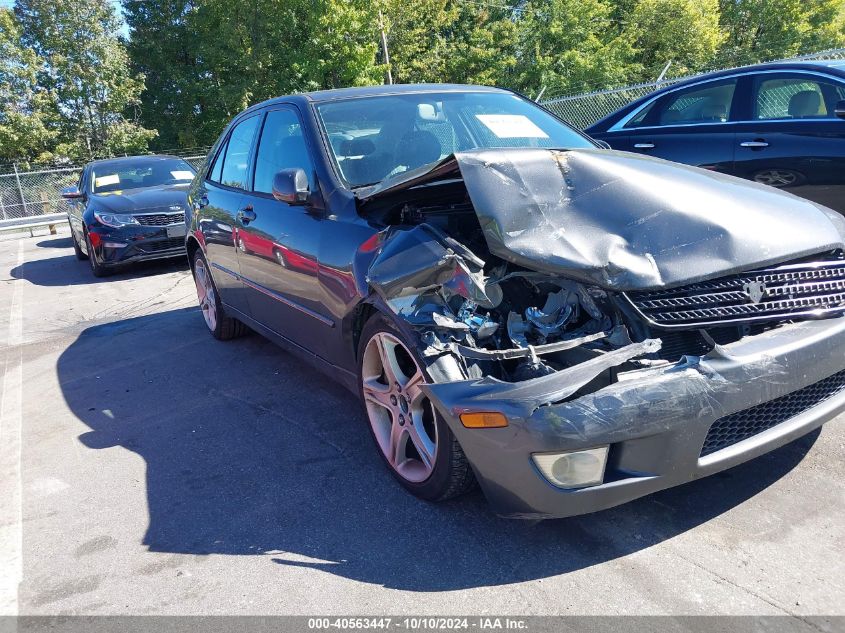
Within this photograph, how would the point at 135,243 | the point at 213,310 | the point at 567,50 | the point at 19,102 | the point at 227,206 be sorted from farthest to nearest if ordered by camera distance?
the point at 567,50 → the point at 19,102 → the point at 135,243 → the point at 213,310 → the point at 227,206

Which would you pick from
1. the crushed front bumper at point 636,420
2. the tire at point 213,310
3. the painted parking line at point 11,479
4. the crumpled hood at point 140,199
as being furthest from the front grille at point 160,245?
the crushed front bumper at point 636,420

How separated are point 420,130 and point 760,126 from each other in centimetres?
335

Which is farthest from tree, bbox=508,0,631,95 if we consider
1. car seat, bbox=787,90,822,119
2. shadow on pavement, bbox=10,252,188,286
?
car seat, bbox=787,90,822,119

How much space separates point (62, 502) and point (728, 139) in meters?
5.58

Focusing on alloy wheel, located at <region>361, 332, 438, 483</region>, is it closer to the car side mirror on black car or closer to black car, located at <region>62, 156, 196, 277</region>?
black car, located at <region>62, 156, 196, 277</region>

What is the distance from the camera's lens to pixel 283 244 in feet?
12.4

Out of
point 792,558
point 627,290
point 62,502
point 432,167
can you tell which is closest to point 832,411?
point 792,558

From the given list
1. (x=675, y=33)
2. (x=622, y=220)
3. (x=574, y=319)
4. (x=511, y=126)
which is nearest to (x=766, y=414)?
(x=574, y=319)

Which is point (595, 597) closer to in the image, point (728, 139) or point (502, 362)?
point (502, 362)

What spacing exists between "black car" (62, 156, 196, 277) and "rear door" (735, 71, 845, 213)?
713 centimetres

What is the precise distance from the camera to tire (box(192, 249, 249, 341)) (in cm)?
553

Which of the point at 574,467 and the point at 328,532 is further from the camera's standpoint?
the point at 328,532

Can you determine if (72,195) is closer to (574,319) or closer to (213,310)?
(213,310)

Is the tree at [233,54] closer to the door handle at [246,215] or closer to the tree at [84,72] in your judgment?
the tree at [84,72]
